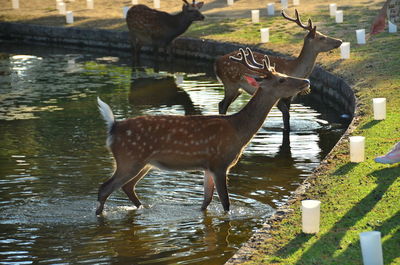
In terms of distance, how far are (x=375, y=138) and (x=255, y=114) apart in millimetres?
1901

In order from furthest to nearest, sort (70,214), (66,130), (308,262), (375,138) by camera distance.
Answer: (66,130), (375,138), (70,214), (308,262)

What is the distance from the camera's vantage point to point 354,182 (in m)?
9.81

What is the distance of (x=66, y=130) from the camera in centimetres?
1462

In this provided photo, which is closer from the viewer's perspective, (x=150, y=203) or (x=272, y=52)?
(x=150, y=203)

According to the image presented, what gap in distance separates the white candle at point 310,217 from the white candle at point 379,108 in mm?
4358

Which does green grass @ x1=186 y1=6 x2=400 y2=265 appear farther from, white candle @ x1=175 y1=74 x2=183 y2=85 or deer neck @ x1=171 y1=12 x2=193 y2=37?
deer neck @ x1=171 y1=12 x2=193 y2=37

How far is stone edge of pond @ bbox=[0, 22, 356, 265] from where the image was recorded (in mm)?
15016

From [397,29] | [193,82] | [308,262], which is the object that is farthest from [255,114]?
[397,29]

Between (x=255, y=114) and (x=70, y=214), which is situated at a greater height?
(x=255, y=114)

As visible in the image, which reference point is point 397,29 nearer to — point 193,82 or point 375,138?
point 193,82

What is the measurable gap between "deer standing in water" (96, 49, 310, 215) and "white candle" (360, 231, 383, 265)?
9.69 feet

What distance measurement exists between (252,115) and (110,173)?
2400 mm

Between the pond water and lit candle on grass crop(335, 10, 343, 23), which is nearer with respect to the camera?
the pond water

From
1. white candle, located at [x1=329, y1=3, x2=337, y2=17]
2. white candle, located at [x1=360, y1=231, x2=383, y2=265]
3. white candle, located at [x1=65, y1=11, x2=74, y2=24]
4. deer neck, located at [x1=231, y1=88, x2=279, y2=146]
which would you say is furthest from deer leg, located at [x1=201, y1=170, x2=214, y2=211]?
white candle, located at [x1=65, y1=11, x2=74, y2=24]
